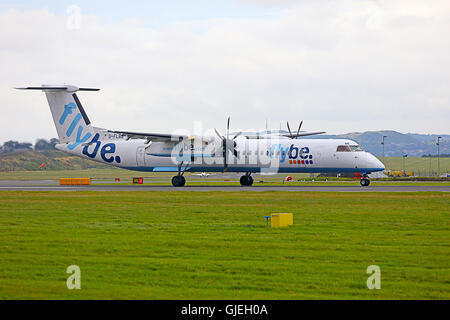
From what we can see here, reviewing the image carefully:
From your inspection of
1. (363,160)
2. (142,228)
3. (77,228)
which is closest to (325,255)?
(142,228)

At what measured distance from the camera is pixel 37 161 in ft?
470

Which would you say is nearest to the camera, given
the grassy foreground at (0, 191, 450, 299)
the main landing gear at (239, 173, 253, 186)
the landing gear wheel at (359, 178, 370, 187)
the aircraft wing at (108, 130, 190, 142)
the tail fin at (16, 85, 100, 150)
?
the grassy foreground at (0, 191, 450, 299)

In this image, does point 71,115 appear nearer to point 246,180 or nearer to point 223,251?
point 246,180

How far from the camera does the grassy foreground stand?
37.4ft

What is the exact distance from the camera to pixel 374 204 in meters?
29.4

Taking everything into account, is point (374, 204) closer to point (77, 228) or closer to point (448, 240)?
point (448, 240)

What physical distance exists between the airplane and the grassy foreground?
54.0 ft

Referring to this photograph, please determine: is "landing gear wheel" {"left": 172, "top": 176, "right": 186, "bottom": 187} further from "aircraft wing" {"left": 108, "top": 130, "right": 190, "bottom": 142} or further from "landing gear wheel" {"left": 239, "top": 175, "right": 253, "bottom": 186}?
"landing gear wheel" {"left": 239, "top": 175, "right": 253, "bottom": 186}

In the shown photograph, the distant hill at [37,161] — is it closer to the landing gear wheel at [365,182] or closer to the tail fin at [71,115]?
the tail fin at [71,115]

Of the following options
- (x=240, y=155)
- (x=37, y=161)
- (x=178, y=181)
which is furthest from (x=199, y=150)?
(x=37, y=161)

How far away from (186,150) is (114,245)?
32.3m

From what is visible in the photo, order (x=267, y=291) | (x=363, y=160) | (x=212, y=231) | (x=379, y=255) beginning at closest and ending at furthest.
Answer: (x=267, y=291) → (x=379, y=255) → (x=212, y=231) → (x=363, y=160)

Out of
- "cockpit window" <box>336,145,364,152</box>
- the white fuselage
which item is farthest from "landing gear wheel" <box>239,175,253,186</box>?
"cockpit window" <box>336,145,364,152</box>

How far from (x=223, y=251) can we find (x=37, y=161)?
447 ft
